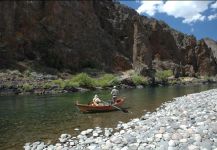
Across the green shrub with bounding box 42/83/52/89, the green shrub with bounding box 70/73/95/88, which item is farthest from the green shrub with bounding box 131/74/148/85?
the green shrub with bounding box 42/83/52/89

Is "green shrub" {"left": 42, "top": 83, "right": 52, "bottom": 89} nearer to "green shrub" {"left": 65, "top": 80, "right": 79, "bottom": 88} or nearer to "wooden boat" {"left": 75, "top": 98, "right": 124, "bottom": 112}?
"green shrub" {"left": 65, "top": 80, "right": 79, "bottom": 88}

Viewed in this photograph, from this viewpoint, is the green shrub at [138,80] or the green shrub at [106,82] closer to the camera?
the green shrub at [106,82]

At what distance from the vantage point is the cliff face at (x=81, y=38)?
277 feet

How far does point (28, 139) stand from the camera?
19.0m

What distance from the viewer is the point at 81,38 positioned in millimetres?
100188

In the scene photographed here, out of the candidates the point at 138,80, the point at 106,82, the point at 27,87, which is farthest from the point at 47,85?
the point at 138,80

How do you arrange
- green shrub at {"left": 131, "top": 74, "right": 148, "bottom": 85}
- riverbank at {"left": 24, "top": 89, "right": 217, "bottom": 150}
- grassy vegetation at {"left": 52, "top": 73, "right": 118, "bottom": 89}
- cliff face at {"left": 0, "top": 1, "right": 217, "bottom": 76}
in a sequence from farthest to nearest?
cliff face at {"left": 0, "top": 1, "right": 217, "bottom": 76}
green shrub at {"left": 131, "top": 74, "right": 148, "bottom": 85}
grassy vegetation at {"left": 52, "top": 73, "right": 118, "bottom": 89}
riverbank at {"left": 24, "top": 89, "right": 217, "bottom": 150}

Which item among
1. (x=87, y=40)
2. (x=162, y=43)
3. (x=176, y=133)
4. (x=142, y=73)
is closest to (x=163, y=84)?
(x=142, y=73)

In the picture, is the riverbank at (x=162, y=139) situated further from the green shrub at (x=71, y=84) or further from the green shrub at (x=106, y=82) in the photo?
the green shrub at (x=106, y=82)

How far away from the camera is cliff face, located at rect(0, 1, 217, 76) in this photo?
8450 centimetres

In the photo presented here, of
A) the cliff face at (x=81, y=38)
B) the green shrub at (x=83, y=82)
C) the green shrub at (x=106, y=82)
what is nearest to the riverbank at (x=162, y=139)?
the green shrub at (x=83, y=82)

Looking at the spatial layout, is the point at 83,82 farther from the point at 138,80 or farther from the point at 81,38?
the point at 81,38

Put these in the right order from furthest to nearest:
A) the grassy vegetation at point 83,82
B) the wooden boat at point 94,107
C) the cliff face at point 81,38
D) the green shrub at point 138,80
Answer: the cliff face at point 81,38 → the green shrub at point 138,80 → the grassy vegetation at point 83,82 → the wooden boat at point 94,107

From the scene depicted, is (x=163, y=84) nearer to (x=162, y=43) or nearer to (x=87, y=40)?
(x=87, y=40)
